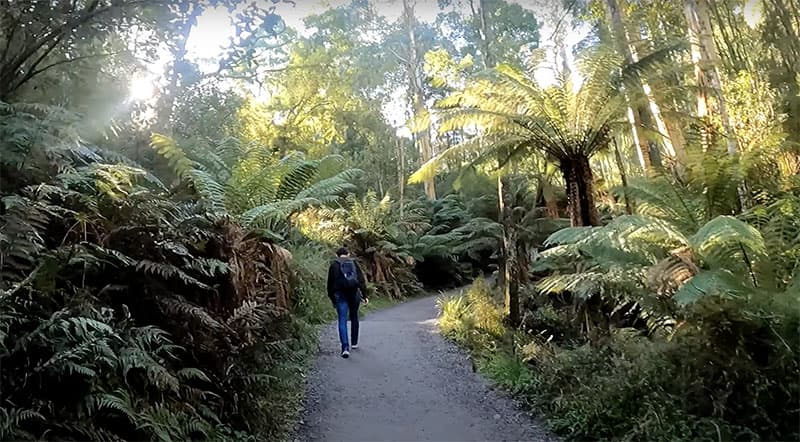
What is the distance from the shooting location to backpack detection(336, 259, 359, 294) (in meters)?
5.47

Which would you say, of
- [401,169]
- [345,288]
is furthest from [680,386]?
[401,169]

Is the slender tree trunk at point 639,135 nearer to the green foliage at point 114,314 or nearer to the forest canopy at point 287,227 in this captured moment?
the forest canopy at point 287,227

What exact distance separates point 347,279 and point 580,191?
2.60m

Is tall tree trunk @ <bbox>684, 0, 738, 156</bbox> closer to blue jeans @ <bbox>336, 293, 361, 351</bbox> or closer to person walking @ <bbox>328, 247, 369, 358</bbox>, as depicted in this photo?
person walking @ <bbox>328, 247, 369, 358</bbox>

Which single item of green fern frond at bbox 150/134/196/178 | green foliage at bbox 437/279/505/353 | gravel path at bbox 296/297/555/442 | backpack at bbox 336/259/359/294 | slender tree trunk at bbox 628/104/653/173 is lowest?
gravel path at bbox 296/297/555/442

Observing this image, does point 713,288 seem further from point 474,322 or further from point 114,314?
point 474,322

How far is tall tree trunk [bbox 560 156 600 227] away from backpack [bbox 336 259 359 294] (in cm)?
235

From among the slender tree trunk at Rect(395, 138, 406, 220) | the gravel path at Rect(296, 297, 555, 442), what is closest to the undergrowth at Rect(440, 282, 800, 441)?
the gravel path at Rect(296, 297, 555, 442)

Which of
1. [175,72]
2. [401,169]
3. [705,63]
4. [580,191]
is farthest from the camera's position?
[401,169]

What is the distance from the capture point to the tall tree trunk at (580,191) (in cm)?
567

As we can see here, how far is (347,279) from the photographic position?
5.46 m

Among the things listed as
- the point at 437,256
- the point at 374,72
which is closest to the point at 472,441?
the point at 437,256

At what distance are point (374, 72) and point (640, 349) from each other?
12831 millimetres

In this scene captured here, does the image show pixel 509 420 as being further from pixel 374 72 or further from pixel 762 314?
pixel 374 72
